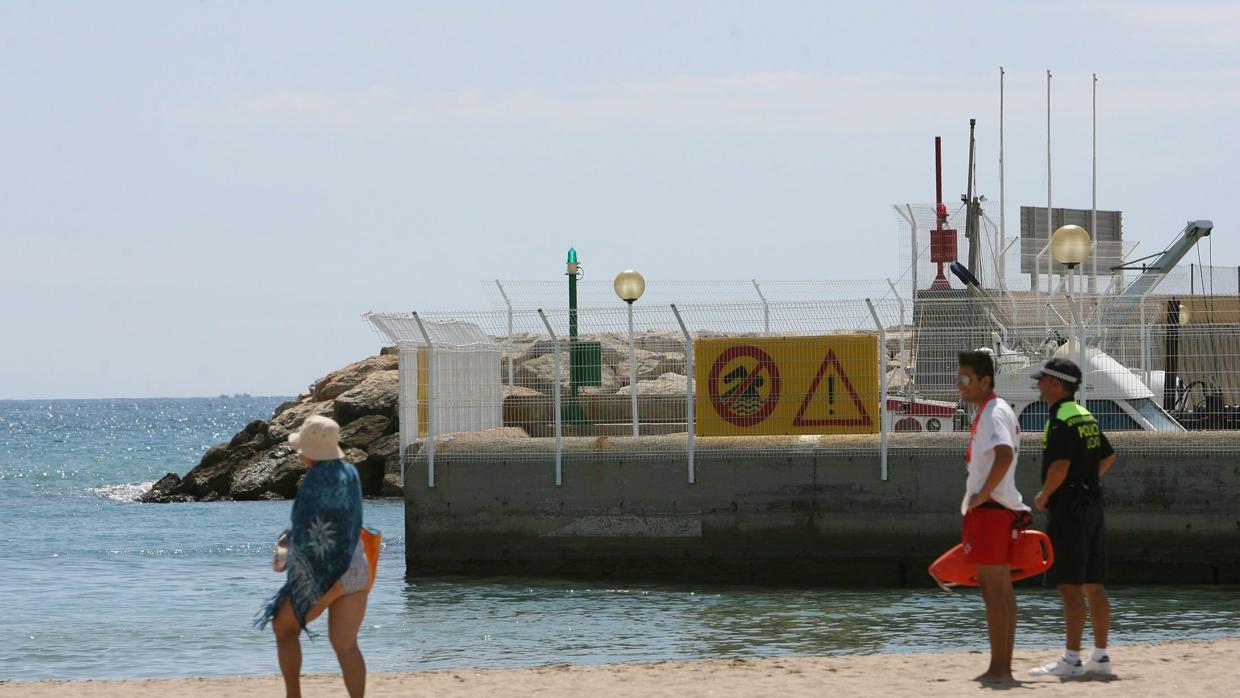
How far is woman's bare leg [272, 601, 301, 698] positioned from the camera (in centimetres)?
863

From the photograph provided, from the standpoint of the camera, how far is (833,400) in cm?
1950

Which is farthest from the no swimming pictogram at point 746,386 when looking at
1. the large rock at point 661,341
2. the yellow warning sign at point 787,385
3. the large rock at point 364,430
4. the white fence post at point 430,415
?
the large rock at point 364,430

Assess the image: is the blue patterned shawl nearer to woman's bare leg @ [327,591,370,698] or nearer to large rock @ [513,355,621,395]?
woman's bare leg @ [327,591,370,698]

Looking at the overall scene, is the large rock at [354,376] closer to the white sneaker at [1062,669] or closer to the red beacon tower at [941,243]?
the red beacon tower at [941,243]

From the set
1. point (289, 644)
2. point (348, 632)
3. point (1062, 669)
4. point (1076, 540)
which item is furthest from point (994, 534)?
point (289, 644)

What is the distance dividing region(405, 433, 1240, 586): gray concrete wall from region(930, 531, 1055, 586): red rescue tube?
839 centimetres

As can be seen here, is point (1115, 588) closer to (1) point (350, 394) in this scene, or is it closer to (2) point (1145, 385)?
(2) point (1145, 385)

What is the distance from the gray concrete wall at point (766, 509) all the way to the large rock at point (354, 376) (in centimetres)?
2118

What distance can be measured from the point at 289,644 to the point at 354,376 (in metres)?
33.2

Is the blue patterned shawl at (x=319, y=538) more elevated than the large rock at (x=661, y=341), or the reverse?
the large rock at (x=661, y=341)

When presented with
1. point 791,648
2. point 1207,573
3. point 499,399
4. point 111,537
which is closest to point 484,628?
point 791,648

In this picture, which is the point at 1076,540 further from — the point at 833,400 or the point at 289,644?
the point at 833,400

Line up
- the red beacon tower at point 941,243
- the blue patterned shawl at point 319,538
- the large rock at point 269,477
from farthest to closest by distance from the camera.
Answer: the large rock at point 269,477 → the red beacon tower at point 941,243 → the blue patterned shawl at point 319,538

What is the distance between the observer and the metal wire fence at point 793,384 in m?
19.2
